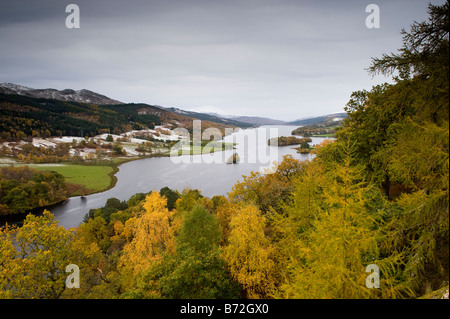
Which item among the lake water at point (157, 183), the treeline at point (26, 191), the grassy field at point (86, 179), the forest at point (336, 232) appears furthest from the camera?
the grassy field at point (86, 179)

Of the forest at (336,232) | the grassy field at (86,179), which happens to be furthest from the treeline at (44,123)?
the forest at (336,232)

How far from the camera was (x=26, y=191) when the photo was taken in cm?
4541

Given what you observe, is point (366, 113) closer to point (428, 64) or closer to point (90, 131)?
point (428, 64)

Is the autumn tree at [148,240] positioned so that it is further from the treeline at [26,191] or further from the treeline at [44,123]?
the treeline at [44,123]

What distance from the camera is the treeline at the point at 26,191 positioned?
4238 cm

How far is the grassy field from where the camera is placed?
59.1 m

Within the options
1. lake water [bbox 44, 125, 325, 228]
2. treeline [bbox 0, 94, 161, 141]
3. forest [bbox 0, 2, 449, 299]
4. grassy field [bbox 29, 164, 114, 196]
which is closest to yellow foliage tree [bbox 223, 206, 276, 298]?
forest [bbox 0, 2, 449, 299]

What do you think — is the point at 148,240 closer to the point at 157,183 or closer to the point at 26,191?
the point at 157,183

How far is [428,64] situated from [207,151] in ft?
355

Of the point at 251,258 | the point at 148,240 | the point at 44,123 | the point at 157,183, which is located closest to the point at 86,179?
the point at 157,183

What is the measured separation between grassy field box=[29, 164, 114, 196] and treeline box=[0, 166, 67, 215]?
5158mm

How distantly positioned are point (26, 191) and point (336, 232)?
61642 mm

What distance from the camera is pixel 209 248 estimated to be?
12.1 m

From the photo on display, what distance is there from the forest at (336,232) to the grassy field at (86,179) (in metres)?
49.4
